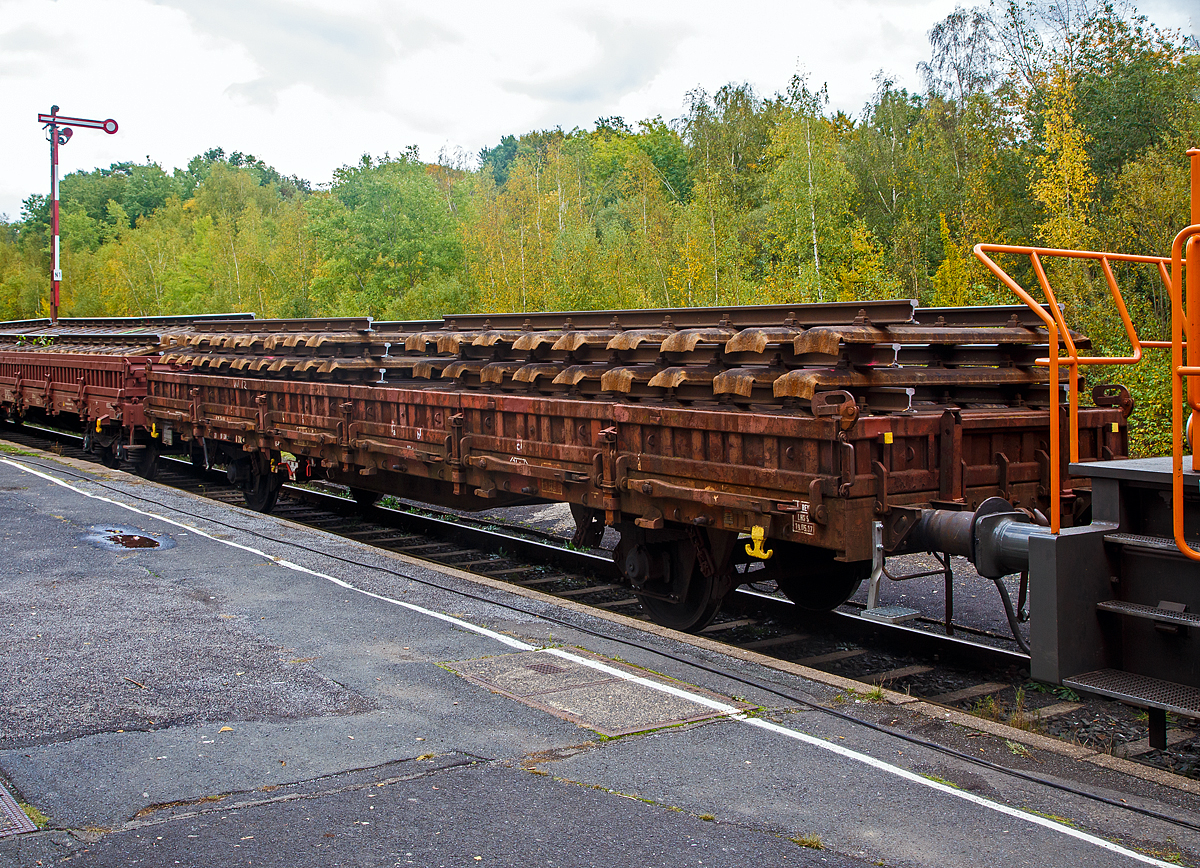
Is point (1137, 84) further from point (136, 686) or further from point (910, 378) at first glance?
point (136, 686)

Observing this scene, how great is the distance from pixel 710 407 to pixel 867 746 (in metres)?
2.99

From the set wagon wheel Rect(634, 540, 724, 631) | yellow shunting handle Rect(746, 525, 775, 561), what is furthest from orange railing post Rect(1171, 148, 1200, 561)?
wagon wheel Rect(634, 540, 724, 631)

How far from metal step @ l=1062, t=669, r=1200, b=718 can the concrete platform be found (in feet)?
1.75

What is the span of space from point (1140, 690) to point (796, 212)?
30.6m

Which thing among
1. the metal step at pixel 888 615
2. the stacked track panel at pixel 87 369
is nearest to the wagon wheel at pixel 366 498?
the stacked track panel at pixel 87 369

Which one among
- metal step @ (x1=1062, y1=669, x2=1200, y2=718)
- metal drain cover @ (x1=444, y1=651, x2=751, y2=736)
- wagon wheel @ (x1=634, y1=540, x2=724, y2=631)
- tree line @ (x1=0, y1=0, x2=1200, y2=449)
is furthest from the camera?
tree line @ (x1=0, y1=0, x2=1200, y2=449)

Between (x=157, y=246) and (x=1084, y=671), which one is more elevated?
(x=157, y=246)

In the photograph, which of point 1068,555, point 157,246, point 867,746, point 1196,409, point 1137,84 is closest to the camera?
point 1196,409

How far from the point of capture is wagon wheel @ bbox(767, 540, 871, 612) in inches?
310

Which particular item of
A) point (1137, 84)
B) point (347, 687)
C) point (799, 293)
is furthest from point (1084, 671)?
point (1137, 84)

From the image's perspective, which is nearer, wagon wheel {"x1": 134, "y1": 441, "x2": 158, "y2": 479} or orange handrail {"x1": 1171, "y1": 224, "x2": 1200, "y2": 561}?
orange handrail {"x1": 1171, "y1": 224, "x2": 1200, "y2": 561}

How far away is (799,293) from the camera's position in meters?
30.8

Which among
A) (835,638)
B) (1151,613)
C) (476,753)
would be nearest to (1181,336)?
(1151,613)

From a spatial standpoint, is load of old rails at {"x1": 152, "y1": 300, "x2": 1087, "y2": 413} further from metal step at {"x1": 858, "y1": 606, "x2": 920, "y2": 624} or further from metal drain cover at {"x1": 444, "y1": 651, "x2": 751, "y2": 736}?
metal drain cover at {"x1": 444, "y1": 651, "x2": 751, "y2": 736}
